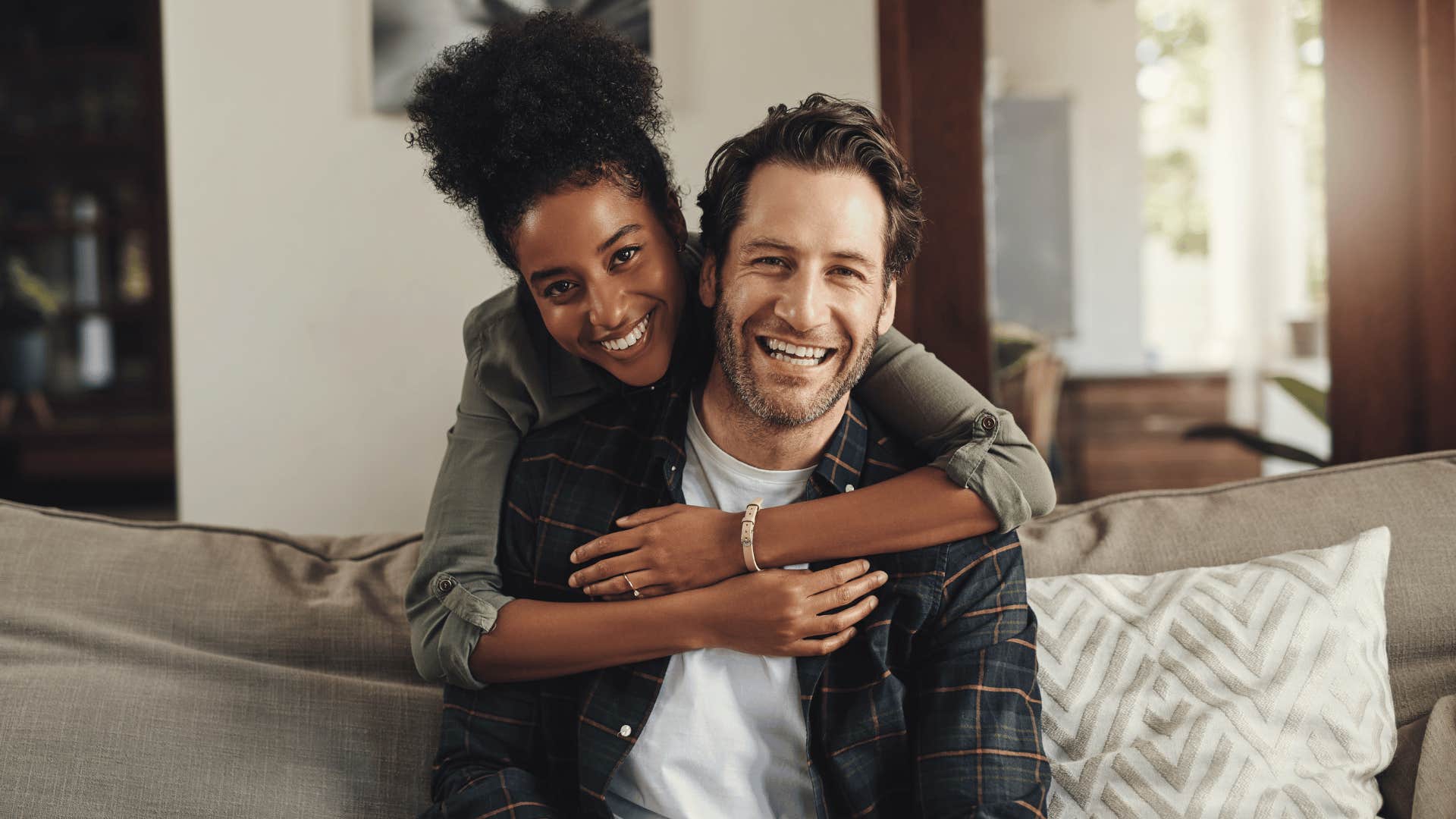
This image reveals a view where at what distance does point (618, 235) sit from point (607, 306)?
0.08 m

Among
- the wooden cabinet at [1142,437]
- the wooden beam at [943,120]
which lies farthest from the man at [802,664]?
the wooden cabinet at [1142,437]

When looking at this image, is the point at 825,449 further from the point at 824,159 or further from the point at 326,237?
the point at 326,237

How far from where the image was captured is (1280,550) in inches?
58.9

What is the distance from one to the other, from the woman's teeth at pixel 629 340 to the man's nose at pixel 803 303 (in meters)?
0.17

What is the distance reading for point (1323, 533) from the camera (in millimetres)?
1508

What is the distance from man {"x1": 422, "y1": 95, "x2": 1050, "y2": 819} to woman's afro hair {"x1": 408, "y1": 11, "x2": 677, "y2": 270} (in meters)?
0.12

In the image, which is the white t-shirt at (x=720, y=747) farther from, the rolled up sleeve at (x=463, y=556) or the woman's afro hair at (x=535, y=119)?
the woman's afro hair at (x=535, y=119)

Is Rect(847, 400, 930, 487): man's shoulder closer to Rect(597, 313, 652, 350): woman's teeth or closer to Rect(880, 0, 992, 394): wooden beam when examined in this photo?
Rect(597, 313, 652, 350): woman's teeth

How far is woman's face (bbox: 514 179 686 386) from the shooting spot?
124cm

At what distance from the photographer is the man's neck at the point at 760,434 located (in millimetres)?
1320

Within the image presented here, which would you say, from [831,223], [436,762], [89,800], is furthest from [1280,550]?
[89,800]

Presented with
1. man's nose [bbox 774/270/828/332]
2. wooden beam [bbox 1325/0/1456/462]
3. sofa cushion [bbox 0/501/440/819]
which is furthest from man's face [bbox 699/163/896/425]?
wooden beam [bbox 1325/0/1456/462]

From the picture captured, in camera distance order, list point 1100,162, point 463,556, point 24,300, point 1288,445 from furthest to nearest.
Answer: point 24,300
point 1100,162
point 1288,445
point 463,556

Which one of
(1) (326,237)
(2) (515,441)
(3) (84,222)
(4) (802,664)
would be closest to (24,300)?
(3) (84,222)
